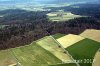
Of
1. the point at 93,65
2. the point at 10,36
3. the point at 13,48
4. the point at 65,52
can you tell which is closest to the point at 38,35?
the point at 10,36

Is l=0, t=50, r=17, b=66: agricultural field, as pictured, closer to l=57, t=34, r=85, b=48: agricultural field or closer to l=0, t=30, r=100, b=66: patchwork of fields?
l=0, t=30, r=100, b=66: patchwork of fields

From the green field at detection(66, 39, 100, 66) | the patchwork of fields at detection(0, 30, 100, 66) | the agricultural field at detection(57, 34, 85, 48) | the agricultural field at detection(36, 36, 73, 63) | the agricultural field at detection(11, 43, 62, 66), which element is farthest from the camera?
the agricultural field at detection(57, 34, 85, 48)

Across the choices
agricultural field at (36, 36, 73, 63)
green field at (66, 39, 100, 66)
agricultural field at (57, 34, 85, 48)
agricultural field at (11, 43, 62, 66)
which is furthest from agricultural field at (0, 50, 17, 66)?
agricultural field at (57, 34, 85, 48)

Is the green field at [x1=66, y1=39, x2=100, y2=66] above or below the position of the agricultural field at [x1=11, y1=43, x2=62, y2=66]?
above

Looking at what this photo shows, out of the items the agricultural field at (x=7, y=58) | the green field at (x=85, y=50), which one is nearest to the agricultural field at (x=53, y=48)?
the green field at (x=85, y=50)

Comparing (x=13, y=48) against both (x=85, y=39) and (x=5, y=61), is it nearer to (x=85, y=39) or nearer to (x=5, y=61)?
(x=5, y=61)

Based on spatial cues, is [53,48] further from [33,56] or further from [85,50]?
[85,50]

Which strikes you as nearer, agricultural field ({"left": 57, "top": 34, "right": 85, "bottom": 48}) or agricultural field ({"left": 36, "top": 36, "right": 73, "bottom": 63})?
agricultural field ({"left": 36, "top": 36, "right": 73, "bottom": 63})

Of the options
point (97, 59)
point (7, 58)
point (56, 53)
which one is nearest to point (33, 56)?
point (56, 53)
